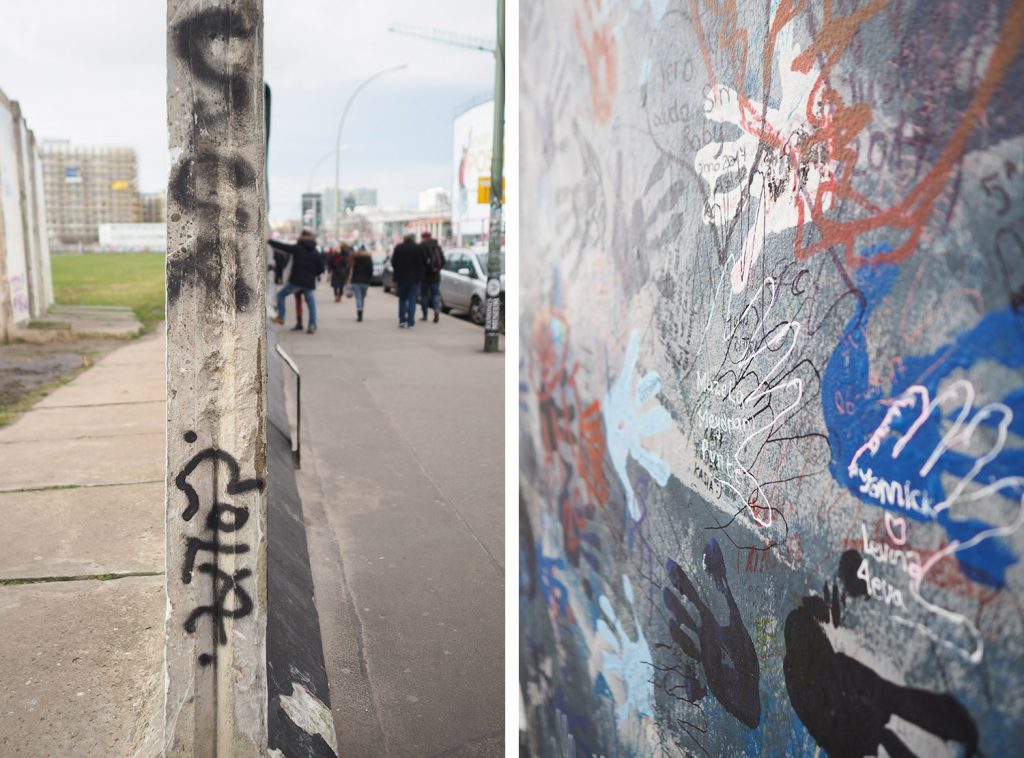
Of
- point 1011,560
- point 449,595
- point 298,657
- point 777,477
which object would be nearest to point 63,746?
point 298,657

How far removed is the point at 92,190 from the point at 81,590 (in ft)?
620

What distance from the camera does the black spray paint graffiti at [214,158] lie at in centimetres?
271

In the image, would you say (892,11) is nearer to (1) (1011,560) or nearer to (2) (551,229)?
(1) (1011,560)

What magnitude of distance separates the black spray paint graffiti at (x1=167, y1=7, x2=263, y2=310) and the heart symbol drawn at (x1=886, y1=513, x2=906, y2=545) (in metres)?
2.10

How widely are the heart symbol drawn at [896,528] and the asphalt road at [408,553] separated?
251 cm

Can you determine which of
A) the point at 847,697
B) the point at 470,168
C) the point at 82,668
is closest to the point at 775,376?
the point at 847,697

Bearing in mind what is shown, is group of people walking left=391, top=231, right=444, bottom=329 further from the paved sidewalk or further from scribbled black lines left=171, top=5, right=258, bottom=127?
scribbled black lines left=171, top=5, right=258, bottom=127

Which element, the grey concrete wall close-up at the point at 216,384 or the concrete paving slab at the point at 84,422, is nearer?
the grey concrete wall close-up at the point at 216,384

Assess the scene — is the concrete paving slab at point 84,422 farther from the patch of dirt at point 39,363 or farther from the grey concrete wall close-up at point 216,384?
the grey concrete wall close-up at point 216,384

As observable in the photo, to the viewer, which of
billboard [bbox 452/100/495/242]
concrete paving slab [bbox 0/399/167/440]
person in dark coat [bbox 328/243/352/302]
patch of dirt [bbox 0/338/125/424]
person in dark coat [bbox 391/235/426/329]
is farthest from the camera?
billboard [bbox 452/100/495/242]

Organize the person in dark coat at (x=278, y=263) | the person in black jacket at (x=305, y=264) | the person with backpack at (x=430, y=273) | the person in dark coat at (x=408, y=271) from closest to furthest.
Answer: the person in black jacket at (x=305, y=264) < the person in dark coat at (x=408, y=271) < the person with backpack at (x=430, y=273) < the person in dark coat at (x=278, y=263)

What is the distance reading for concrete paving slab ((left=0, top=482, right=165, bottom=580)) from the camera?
4527mm

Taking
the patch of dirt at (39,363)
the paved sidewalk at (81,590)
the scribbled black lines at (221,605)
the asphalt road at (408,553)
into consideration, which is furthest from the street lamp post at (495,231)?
the scribbled black lines at (221,605)

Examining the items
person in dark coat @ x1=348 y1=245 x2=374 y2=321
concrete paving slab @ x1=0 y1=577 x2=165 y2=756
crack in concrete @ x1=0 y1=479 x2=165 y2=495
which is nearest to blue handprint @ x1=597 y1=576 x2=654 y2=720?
concrete paving slab @ x1=0 y1=577 x2=165 y2=756
